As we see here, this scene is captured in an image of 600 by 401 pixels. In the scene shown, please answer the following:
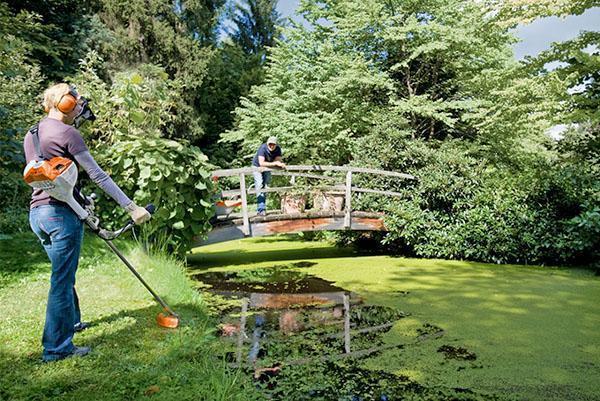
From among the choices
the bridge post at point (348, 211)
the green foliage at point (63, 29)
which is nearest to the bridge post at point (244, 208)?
the bridge post at point (348, 211)

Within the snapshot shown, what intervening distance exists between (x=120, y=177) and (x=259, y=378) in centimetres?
328

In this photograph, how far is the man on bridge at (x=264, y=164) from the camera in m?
7.00

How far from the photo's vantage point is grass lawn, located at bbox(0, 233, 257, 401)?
2010mm

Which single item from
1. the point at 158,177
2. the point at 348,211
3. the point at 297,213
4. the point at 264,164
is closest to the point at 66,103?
the point at 158,177

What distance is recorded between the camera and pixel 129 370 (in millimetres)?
2215

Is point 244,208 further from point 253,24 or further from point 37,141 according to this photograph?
point 253,24

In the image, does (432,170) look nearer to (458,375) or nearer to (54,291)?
(458,375)

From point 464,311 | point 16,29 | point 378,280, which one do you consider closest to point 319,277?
point 378,280

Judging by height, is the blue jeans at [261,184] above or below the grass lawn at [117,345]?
above

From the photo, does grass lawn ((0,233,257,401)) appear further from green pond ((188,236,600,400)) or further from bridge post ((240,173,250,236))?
bridge post ((240,173,250,236))

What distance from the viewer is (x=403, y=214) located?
22.9 ft

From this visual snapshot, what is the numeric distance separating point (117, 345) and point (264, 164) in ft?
15.4

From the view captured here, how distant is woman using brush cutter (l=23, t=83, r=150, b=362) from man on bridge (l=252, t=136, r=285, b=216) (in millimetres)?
4599

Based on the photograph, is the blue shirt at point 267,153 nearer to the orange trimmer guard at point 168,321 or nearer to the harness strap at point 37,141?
the orange trimmer guard at point 168,321
